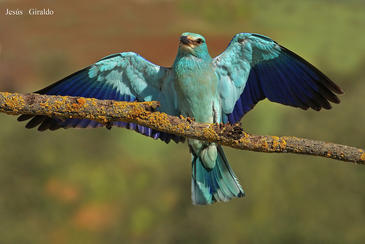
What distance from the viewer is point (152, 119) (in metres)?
2.87

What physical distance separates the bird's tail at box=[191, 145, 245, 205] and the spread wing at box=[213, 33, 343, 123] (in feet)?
1.43

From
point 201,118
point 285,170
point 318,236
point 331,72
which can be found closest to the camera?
point 201,118

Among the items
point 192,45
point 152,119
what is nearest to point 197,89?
point 192,45

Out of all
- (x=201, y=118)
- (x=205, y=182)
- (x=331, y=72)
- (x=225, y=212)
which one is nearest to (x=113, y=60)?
(x=201, y=118)

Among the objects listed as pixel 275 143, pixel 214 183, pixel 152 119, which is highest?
pixel 152 119

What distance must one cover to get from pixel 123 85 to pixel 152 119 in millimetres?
1341

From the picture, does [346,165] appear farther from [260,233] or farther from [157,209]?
[157,209]

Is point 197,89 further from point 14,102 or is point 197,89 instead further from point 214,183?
point 14,102

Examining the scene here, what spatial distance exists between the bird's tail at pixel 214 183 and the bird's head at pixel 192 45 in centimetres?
89

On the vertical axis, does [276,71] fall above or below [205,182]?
above

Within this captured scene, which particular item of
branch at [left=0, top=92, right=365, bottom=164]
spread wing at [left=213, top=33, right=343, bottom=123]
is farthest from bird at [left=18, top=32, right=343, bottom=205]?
branch at [left=0, top=92, right=365, bottom=164]

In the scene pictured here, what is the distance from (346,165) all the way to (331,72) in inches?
143

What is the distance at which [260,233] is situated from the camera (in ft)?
30.5

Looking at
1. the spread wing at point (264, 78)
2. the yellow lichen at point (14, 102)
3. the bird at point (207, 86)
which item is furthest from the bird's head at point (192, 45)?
the yellow lichen at point (14, 102)
